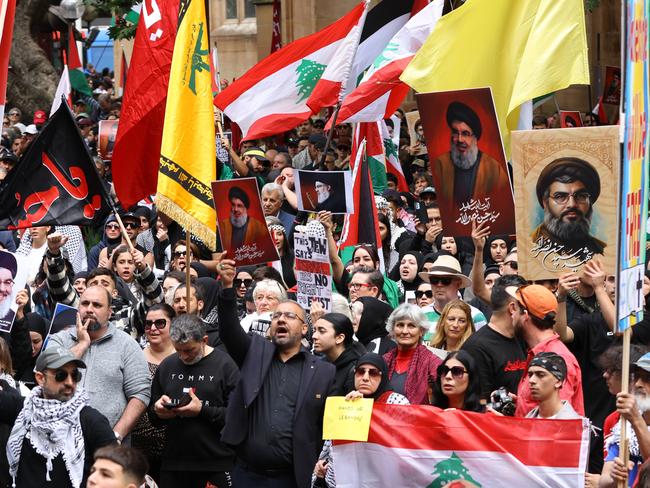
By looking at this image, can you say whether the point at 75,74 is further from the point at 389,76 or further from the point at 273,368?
the point at 273,368

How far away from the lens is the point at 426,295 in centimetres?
1135

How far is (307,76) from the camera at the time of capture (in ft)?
46.9

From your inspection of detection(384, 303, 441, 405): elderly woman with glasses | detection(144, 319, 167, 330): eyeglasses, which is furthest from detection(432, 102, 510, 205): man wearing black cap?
detection(144, 319, 167, 330): eyeglasses

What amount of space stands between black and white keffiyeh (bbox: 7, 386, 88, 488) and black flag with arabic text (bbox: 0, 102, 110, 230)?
116 inches

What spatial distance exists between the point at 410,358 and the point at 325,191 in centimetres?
338

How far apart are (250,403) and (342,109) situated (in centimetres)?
450

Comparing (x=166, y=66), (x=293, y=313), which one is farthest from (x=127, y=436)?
(x=166, y=66)

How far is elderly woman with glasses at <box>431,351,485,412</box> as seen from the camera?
854 centimetres

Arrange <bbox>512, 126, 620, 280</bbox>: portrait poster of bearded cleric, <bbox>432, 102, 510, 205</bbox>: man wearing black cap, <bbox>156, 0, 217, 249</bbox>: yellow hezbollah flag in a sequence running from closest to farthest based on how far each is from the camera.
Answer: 1. <bbox>512, 126, 620, 280</bbox>: portrait poster of bearded cleric
2. <bbox>432, 102, 510, 205</bbox>: man wearing black cap
3. <bbox>156, 0, 217, 249</bbox>: yellow hezbollah flag

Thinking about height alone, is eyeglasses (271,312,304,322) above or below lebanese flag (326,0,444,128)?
below

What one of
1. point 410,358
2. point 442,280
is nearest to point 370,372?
point 410,358

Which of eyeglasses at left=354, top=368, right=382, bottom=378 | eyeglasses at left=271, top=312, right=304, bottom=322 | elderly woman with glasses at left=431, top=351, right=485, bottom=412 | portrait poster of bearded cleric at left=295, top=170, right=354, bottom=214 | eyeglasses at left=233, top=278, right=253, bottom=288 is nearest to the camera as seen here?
elderly woman with glasses at left=431, top=351, right=485, bottom=412

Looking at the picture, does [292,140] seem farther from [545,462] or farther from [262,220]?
[545,462]

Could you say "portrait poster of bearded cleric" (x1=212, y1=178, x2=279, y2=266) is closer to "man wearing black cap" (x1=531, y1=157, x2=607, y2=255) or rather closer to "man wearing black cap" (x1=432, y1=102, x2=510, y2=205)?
"man wearing black cap" (x1=432, y1=102, x2=510, y2=205)
